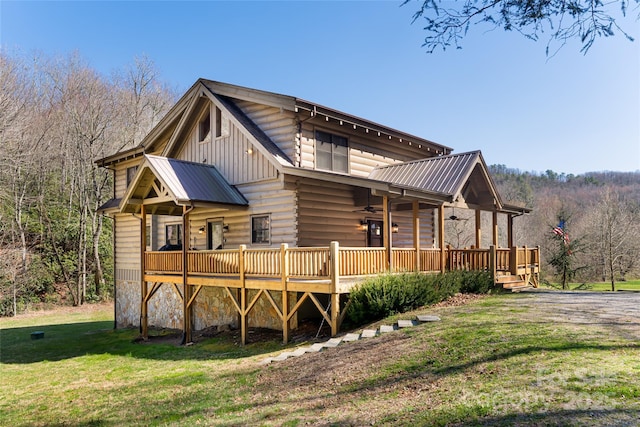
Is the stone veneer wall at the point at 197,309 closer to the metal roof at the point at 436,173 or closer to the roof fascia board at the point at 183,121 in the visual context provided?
the roof fascia board at the point at 183,121

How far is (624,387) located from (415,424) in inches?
108

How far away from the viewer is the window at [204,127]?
18188 millimetres

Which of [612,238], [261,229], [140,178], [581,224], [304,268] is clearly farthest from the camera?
[581,224]

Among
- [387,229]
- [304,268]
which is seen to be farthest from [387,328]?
[387,229]

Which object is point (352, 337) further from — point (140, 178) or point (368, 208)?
point (140, 178)

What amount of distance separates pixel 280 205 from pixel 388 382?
27.9 ft

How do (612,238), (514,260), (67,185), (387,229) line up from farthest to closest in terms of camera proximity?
(67,185) < (612,238) < (514,260) < (387,229)

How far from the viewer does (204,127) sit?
18281 mm

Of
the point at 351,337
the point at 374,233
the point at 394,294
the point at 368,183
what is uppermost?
the point at 368,183

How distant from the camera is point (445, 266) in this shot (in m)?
15.4

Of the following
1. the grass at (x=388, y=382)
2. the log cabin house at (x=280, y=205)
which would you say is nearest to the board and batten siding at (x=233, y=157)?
the log cabin house at (x=280, y=205)

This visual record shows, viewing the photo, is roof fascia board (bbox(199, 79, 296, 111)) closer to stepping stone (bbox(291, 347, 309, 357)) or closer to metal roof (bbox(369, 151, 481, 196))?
metal roof (bbox(369, 151, 481, 196))

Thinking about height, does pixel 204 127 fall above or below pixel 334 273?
above

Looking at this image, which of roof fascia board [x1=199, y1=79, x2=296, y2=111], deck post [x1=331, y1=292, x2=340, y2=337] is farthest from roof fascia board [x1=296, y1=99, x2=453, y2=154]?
deck post [x1=331, y1=292, x2=340, y2=337]
